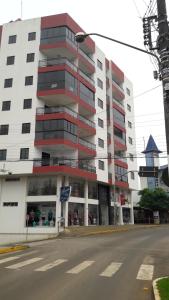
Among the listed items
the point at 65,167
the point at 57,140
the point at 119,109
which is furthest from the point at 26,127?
the point at 119,109

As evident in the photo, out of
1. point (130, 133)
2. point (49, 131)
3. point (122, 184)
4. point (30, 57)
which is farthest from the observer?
point (130, 133)

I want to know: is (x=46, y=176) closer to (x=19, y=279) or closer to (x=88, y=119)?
(x=88, y=119)

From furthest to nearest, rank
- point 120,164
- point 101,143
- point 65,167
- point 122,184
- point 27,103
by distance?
point 120,164
point 122,184
point 101,143
point 27,103
point 65,167

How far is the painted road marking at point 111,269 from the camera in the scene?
36.1ft

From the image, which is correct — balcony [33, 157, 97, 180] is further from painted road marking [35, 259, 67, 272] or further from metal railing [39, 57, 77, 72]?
painted road marking [35, 259, 67, 272]

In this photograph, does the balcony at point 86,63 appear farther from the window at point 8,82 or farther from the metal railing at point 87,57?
the window at point 8,82

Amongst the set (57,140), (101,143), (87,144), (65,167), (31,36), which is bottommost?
(65,167)

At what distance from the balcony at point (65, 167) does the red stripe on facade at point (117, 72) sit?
65.9ft

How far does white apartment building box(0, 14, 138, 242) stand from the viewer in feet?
127

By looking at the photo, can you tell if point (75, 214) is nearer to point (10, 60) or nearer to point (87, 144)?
point (87, 144)

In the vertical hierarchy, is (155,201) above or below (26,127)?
below

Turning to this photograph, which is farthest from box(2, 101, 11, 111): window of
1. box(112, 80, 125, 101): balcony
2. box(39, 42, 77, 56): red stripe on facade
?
box(112, 80, 125, 101): balcony

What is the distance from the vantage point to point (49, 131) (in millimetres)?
39250

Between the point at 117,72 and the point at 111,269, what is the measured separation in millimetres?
48700
